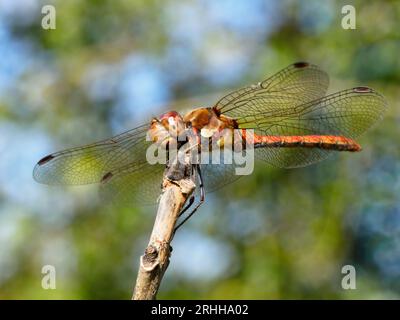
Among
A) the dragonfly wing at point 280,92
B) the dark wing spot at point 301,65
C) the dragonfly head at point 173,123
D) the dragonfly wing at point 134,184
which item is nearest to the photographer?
the dragonfly head at point 173,123

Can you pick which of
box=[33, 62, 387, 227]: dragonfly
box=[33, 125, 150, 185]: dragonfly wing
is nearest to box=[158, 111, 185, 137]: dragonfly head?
box=[33, 62, 387, 227]: dragonfly

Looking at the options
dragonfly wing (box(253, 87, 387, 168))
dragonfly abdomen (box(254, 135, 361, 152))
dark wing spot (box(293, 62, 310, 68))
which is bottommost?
dragonfly abdomen (box(254, 135, 361, 152))

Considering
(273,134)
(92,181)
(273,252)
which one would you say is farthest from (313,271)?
(92,181)

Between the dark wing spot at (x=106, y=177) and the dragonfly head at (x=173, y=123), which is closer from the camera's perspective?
the dragonfly head at (x=173, y=123)

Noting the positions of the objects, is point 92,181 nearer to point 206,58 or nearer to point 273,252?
point 273,252

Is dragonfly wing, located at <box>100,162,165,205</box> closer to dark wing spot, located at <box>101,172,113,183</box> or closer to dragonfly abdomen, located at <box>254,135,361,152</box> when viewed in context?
dark wing spot, located at <box>101,172,113,183</box>

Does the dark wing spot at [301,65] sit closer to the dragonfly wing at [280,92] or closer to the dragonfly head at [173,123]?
the dragonfly wing at [280,92]

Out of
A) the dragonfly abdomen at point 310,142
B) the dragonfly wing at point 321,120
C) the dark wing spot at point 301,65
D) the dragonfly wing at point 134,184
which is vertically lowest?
the dragonfly wing at point 134,184

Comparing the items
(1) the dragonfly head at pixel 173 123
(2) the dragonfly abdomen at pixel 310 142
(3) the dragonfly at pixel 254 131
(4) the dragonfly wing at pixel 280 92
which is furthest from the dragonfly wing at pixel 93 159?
(2) the dragonfly abdomen at pixel 310 142
